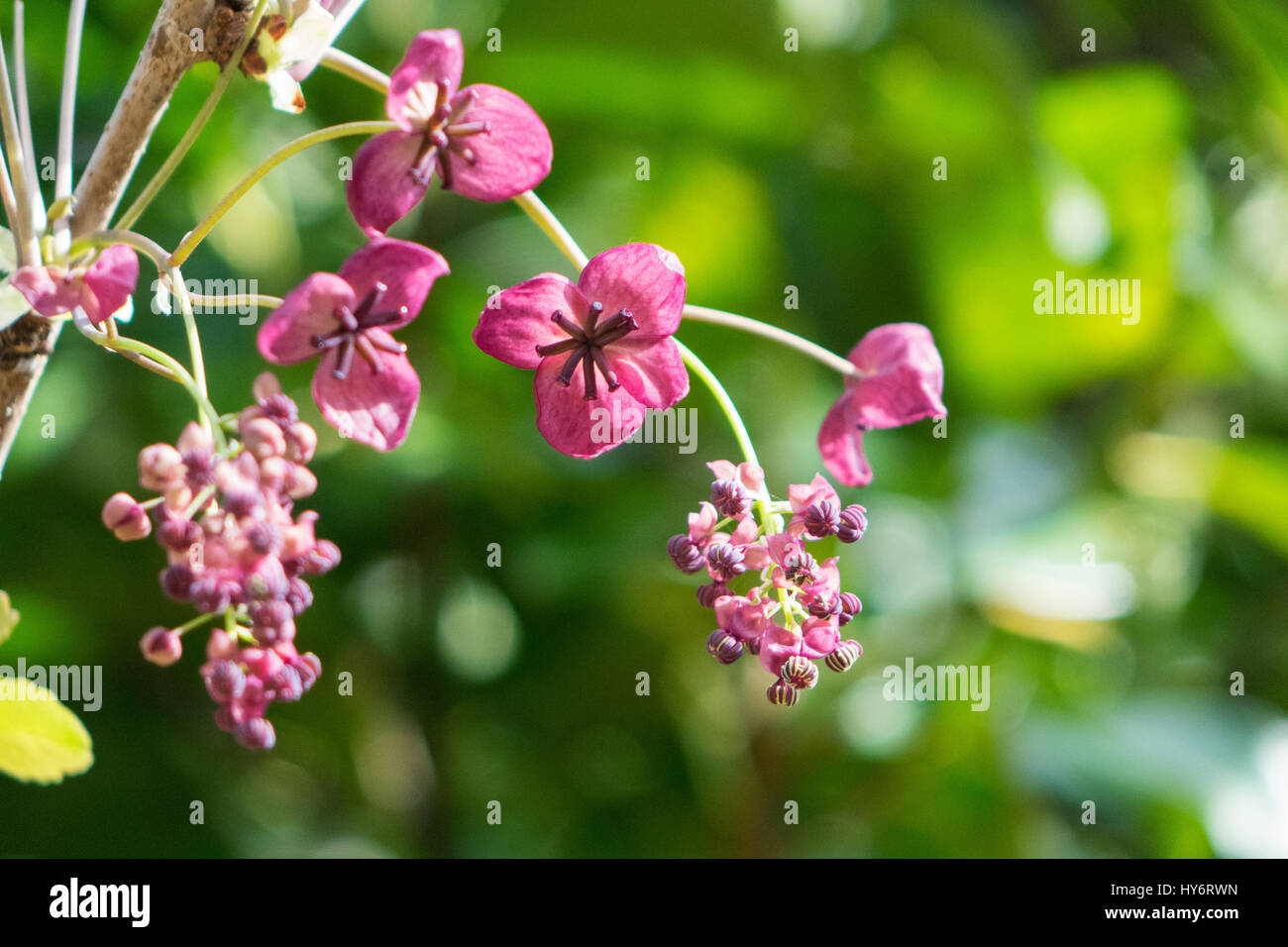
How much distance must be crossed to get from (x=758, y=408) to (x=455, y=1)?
2.67 feet

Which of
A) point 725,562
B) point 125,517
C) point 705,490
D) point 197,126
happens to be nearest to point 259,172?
point 197,126

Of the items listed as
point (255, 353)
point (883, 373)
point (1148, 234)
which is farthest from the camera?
point (1148, 234)

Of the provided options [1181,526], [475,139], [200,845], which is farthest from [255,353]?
[1181,526]

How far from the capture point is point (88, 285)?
0.45 metres

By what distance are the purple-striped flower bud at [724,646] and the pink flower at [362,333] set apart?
0.16 meters

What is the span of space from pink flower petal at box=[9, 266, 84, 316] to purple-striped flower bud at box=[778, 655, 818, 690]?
0.33m

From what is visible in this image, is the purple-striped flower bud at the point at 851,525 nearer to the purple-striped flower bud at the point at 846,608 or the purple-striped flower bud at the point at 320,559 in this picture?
the purple-striped flower bud at the point at 846,608

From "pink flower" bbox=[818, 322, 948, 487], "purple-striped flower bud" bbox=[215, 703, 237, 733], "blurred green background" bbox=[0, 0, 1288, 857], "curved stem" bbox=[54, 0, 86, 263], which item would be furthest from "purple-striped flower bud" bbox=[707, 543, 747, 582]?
"blurred green background" bbox=[0, 0, 1288, 857]

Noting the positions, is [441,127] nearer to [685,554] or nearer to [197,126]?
[197,126]

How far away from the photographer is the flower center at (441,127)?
1.56 feet

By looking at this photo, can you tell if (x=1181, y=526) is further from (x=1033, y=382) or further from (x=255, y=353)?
(x=255, y=353)

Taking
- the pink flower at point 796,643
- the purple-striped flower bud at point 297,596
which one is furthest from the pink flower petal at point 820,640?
the purple-striped flower bud at point 297,596

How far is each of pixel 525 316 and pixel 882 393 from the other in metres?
0.18

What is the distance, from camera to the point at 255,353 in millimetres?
1583
